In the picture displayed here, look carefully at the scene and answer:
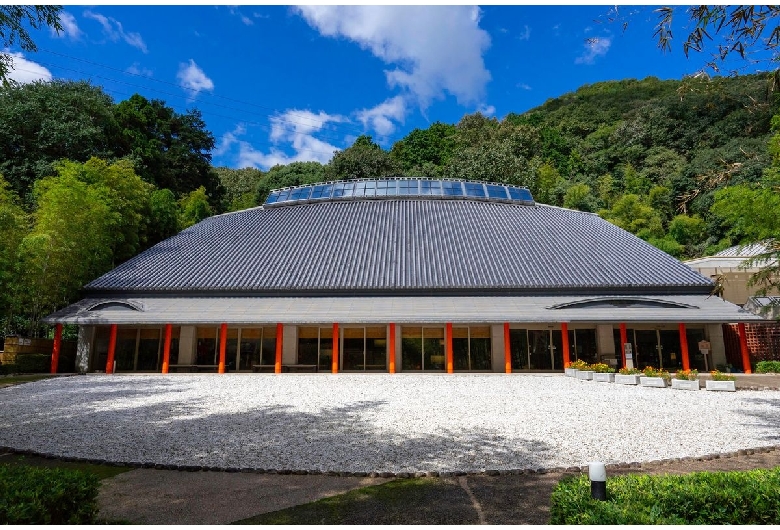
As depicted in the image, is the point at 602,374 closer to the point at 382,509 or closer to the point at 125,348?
the point at 382,509

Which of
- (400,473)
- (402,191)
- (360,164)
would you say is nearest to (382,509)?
(400,473)

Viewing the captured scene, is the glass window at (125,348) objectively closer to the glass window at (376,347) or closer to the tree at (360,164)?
the glass window at (376,347)

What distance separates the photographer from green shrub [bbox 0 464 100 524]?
374 cm

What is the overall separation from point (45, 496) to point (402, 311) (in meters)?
16.5

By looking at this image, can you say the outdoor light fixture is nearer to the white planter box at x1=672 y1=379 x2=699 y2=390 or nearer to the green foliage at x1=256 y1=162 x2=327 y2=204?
the white planter box at x1=672 y1=379 x2=699 y2=390

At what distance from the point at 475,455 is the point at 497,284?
14.9 m

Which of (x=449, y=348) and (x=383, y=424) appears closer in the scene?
(x=383, y=424)

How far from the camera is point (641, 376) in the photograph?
1614 cm

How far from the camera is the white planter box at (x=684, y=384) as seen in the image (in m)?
14.8

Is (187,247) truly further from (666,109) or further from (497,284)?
(666,109)

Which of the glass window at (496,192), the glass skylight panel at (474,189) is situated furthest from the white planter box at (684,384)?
the glass skylight panel at (474,189)

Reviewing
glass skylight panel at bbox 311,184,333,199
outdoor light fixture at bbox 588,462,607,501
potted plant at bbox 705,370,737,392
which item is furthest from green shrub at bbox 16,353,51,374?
potted plant at bbox 705,370,737,392

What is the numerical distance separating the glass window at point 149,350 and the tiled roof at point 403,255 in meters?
2.00

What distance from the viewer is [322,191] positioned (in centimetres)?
3334
